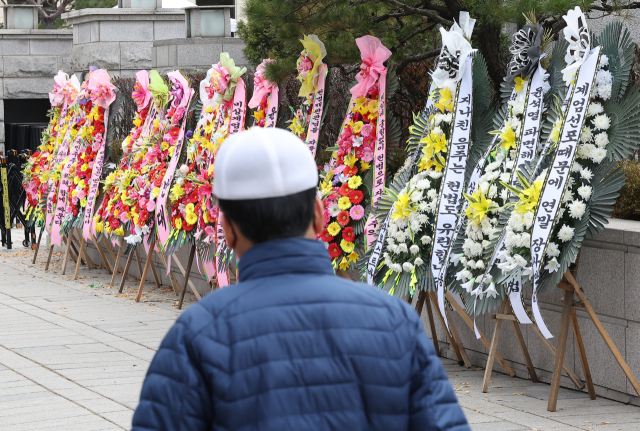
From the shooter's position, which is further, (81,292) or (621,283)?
(81,292)

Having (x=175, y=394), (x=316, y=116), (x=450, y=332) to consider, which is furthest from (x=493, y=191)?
(x=175, y=394)

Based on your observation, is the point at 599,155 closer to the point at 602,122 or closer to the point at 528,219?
the point at 602,122

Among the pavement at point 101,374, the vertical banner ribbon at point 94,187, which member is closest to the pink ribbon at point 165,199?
the pavement at point 101,374

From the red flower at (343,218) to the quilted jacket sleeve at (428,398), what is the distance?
4.85 m

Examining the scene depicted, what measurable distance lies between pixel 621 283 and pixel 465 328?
143cm

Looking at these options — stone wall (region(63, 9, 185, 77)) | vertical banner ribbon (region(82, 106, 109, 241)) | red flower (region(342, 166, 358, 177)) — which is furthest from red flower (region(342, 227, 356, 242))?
stone wall (region(63, 9, 185, 77))

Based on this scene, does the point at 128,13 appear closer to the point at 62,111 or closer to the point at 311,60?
the point at 62,111

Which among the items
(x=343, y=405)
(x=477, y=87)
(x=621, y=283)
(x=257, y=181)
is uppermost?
(x=477, y=87)

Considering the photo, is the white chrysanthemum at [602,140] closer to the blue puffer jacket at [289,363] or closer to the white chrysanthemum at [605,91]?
the white chrysanthemum at [605,91]

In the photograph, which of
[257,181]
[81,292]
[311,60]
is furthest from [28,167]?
[257,181]

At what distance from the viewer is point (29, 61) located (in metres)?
23.2

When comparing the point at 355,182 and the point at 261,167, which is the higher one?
the point at 261,167

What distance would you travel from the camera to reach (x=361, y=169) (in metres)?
6.75

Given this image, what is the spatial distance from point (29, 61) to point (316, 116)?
704 inches
